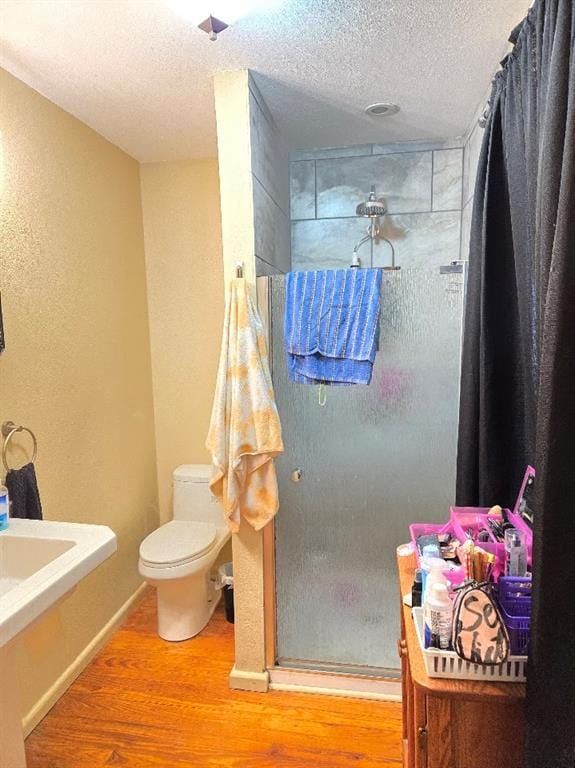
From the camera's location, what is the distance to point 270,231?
212 cm

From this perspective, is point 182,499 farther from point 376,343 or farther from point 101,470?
point 376,343

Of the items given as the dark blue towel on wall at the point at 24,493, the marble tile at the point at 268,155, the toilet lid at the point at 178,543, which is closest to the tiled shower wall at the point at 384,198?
the marble tile at the point at 268,155

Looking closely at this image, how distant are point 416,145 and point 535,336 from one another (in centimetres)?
169

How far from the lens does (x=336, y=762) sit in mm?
1670

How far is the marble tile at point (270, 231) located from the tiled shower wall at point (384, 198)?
19 cm

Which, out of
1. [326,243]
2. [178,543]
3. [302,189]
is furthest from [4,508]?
[302,189]

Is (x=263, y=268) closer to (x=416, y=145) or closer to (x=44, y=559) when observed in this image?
(x=416, y=145)

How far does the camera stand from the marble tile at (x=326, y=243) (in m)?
2.55

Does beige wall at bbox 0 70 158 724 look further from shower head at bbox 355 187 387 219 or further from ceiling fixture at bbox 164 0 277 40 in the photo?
shower head at bbox 355 187 387 219

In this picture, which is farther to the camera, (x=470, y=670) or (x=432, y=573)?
(x=432, y=573)

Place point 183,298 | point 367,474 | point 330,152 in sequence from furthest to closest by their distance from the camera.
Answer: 1. point 183,298
2. point 330,152
3. point 367,474

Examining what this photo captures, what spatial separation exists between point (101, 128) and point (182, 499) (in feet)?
6.31

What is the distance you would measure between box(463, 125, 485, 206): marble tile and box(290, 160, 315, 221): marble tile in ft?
2.55

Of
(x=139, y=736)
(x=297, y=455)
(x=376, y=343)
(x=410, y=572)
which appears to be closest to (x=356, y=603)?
(x=297, y=455)
